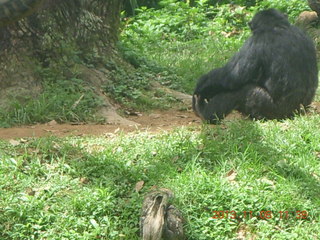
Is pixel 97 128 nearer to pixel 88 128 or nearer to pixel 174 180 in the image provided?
pixel 88 128

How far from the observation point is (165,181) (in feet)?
17.0

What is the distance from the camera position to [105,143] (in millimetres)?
5961

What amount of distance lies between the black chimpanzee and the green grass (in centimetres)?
106

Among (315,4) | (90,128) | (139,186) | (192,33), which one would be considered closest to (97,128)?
(90,128)

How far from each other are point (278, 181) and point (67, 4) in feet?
14.6

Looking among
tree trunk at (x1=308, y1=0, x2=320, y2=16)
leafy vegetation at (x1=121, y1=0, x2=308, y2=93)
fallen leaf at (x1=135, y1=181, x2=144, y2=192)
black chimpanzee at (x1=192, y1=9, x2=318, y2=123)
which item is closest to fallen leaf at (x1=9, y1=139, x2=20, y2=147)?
fallen leaf at (x1=135, y1=181, x2=144, y2=192)

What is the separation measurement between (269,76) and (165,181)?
258 centimetres

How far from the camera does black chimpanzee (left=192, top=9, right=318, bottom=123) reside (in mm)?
7070

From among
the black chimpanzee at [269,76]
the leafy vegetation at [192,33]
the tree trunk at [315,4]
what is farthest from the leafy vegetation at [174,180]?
the tree trunk at [315,4]

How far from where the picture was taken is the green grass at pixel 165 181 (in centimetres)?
473

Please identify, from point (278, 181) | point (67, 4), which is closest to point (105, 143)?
point (278, 181)

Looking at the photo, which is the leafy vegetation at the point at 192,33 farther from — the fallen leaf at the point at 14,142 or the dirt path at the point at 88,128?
the fallen leaf at the point at 14,142

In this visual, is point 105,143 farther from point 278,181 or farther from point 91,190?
point 278,181
